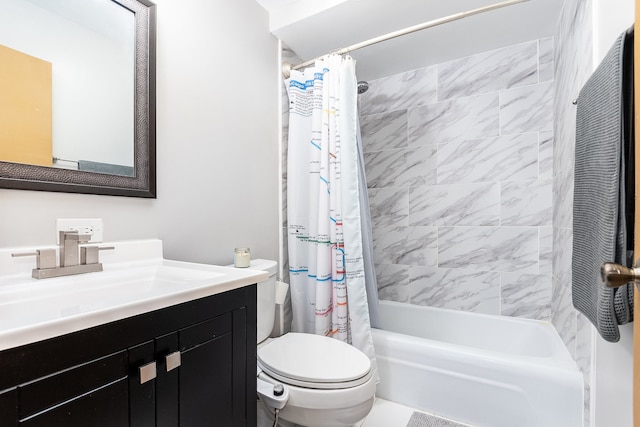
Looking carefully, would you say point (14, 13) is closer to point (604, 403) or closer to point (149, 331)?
point (149, 331)

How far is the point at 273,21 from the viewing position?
1.80m

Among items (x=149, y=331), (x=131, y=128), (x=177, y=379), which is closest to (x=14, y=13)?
(x=131, y=128)

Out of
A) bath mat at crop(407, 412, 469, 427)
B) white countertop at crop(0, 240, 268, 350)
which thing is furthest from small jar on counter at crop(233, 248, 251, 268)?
bath mat at crop(407, 412, 469, 427)

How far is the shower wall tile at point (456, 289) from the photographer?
6.69 feet

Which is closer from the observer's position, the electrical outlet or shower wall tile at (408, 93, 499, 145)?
the electrical outlet

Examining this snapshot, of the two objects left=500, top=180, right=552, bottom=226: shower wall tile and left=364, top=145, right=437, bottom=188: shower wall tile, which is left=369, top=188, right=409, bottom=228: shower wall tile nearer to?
left=364, top=145, right=437, bottom=188: shower wall tile

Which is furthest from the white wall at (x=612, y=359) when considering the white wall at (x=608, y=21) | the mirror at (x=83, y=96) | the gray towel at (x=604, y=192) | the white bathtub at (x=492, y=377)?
the mirror at (x=83, y=96)

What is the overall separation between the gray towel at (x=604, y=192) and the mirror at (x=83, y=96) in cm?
144

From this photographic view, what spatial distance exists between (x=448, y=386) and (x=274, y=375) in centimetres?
93

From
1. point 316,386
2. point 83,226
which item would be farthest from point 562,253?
point 83,226

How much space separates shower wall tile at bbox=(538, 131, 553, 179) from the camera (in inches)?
73.9

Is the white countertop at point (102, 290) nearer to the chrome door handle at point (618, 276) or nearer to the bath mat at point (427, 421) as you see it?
the chrome door handle at point (618, 276)

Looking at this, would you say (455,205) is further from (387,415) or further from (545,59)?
(387,415)

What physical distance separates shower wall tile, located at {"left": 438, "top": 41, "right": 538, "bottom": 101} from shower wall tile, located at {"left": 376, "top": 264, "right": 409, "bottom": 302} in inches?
51.1
